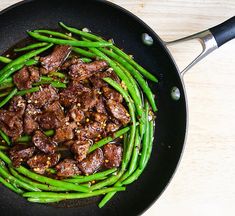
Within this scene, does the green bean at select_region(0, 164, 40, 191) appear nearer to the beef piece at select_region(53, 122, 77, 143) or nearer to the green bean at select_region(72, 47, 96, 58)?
the beef piece at select_region(53, 122, 77, 143)

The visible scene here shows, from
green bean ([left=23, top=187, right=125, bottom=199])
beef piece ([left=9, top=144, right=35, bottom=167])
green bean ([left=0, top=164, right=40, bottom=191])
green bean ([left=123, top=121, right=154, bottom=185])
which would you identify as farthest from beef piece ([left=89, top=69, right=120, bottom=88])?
green bean ([left=0, top=164, right=40, bottom=191])

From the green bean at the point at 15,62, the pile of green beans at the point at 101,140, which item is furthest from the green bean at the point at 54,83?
the green bean at the point at 15,62

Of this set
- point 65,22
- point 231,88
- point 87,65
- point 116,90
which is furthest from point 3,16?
point 231,88

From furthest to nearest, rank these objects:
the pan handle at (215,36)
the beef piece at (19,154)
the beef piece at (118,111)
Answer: the beef piece at (118,111) < the beef piece at (19,154) < the pan handle at (215,36)

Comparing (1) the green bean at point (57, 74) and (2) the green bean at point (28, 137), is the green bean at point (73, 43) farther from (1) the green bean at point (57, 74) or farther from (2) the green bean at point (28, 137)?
(2) the green bean at point (28, 137)

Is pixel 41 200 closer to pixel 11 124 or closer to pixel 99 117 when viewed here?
pixel 11 124

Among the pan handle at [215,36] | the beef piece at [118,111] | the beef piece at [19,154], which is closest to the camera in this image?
the pan handle at [215,36]

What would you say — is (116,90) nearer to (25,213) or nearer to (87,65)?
(87,65)
